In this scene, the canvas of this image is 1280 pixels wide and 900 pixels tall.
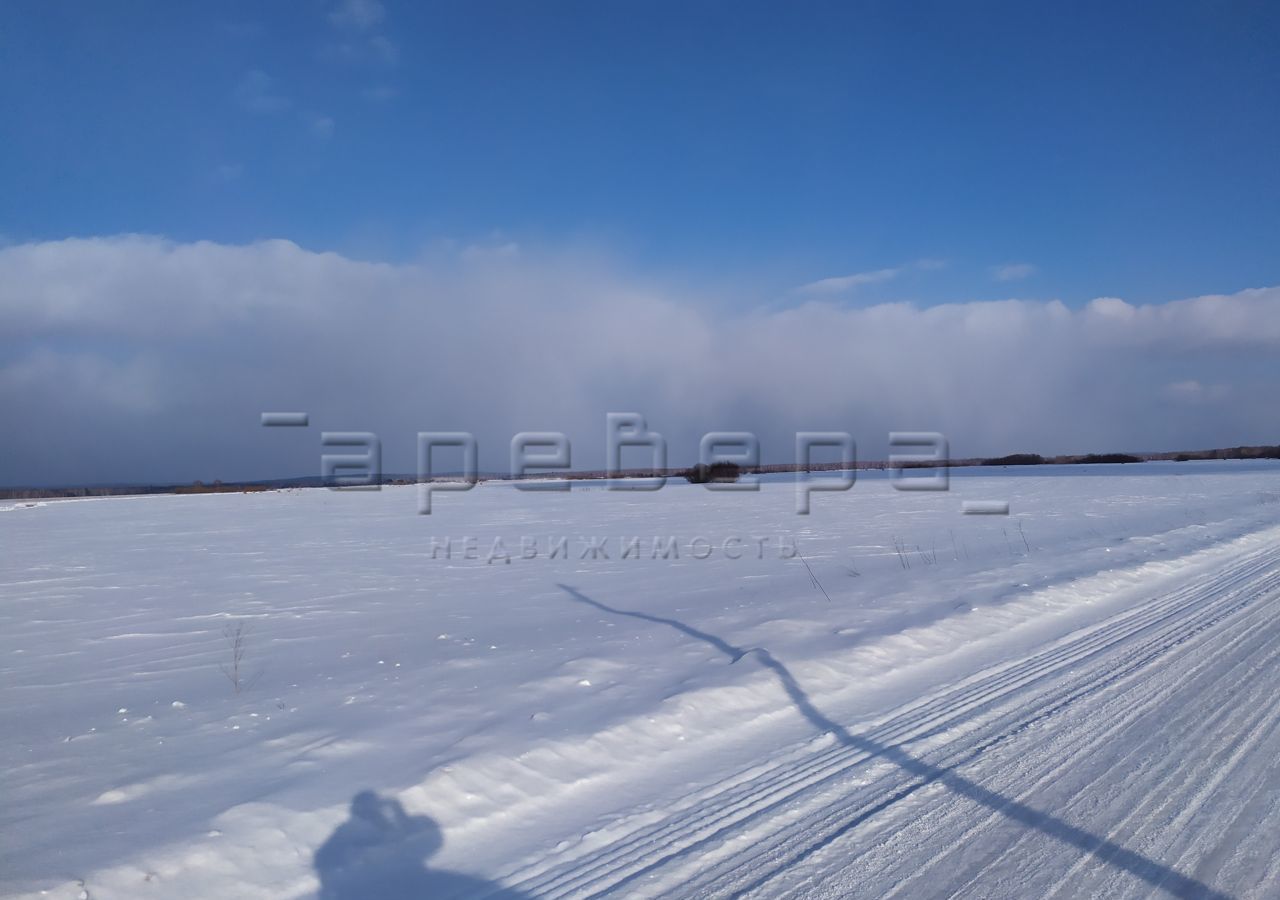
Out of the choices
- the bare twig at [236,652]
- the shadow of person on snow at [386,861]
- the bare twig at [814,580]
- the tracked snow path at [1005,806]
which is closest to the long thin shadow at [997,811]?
the tracked snow path at [1005,806]

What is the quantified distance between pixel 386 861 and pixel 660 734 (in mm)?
2137

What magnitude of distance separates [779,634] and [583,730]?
3284 mm

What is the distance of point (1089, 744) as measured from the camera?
467 centimetres

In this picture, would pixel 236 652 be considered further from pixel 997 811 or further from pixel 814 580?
pixel 814 580

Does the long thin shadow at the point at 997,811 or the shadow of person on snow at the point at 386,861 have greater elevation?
the long thin shadow at the point at 997,811

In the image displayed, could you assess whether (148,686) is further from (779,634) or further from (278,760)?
(779,634)

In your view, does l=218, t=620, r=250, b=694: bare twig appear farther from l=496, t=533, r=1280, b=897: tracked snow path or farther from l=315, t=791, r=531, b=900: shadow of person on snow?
l=496, t=533, r=1280, b=897: tracked snow path

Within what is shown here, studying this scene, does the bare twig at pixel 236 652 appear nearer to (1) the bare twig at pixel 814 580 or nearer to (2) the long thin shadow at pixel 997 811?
(2) the long thin shadow at pixel 997 811

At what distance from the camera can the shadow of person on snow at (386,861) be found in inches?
135

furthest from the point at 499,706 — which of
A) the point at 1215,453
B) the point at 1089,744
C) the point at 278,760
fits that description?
the point at 1215,453

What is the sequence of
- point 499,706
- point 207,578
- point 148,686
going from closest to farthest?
point 499,706 → point 148,686 → point 207,578

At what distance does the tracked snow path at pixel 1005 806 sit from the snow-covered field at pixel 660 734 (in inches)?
0.9

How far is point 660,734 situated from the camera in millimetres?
5266

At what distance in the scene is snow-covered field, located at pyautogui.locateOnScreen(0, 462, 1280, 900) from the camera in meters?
3.53
